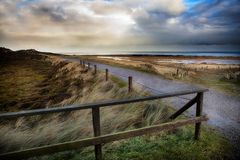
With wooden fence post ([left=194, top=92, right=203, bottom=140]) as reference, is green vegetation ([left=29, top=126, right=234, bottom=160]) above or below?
below

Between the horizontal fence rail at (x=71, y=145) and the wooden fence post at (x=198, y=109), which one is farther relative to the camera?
the wooden fence post at (x=198, y=109)

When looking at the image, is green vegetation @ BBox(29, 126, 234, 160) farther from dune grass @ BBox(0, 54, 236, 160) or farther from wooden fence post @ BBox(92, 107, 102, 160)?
wooden fence post @ BBox(92, 107, 102, 160)

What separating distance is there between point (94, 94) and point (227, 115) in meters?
4.85

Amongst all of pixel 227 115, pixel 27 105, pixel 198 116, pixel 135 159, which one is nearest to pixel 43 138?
pixel 135 159

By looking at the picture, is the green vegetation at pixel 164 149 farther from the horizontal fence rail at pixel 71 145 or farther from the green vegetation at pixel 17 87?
the green vegetation at pixel 17 87

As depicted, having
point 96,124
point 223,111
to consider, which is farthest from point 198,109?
point 223,111

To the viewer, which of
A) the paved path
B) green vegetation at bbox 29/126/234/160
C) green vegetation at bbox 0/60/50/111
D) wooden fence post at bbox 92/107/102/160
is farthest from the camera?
green vegetation at bbox 0/60/50/111

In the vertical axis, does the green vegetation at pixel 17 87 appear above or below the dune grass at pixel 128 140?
below

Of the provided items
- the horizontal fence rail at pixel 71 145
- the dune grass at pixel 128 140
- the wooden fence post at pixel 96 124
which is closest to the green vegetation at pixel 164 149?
the dune grass at pixel 128 140

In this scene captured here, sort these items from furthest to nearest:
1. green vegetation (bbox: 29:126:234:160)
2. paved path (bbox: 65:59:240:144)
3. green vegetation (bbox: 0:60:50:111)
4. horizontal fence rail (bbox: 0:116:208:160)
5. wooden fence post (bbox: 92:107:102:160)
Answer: green vegetation (bbox: 0:60:50:111), paved path (bbox: 65:59:240:144), green vegetation (bbox: 29:126:234:160), wooden fence post (bbox: 92:107:102:160), horizontal fence rail (bbox: 0:116:208:160)

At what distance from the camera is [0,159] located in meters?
2.88

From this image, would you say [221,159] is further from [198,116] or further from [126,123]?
[126,123]

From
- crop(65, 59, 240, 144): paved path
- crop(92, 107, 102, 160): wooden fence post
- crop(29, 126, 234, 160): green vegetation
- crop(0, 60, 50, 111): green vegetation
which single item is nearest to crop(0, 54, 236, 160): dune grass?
crop(29, 126, 234, 160): green vegetation

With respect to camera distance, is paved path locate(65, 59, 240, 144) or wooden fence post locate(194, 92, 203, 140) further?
paved path locate(65, 59, 240, 144)
